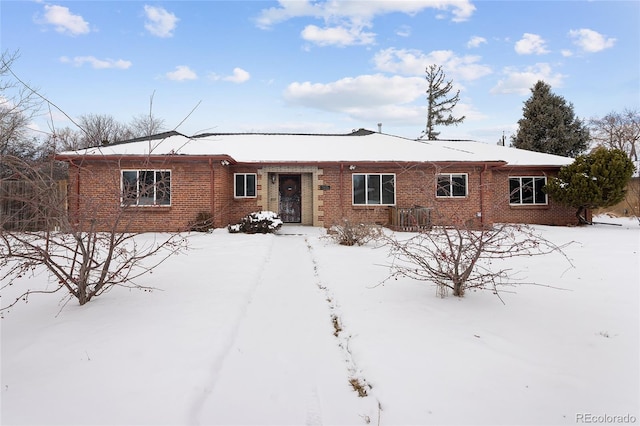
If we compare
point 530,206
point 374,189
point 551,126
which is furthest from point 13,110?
point 551,126

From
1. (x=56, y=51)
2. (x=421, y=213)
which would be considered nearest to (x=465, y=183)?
(x=421, y=213)

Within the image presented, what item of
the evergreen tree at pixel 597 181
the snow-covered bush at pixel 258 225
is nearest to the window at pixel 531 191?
the evergreen tree at pixel 597 181

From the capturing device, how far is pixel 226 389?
252 centimetres

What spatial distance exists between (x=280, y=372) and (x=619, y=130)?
4777 cm

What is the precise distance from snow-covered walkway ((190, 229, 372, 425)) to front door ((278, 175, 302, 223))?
33.2 feet

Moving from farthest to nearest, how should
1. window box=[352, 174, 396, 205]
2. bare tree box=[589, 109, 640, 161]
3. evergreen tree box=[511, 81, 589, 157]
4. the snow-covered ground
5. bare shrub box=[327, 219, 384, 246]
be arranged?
bare tree box=[589, 109, 640, 161], evergreen tree box=[511, 81, 589, 157], window box=[352, 174, 396, 205], bare shrub box=[327, 219, 384, 246], the snow-covered ground

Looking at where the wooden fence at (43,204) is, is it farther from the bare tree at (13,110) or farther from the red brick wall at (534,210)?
the red brick wall at (534,210)

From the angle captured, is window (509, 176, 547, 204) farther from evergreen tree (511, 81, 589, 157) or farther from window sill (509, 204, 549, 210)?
evergreen tree (511, 81, 589, 157)

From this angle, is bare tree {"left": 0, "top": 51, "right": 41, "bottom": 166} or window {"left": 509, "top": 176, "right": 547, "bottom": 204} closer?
bare tree {"left": 0, "top": 51, "right": 41, "bottom": 166}

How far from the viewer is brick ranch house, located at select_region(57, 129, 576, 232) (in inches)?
486

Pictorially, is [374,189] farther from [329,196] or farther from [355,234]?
[355,234]

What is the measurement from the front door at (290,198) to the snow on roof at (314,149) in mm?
1158

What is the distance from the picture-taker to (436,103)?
3403cm

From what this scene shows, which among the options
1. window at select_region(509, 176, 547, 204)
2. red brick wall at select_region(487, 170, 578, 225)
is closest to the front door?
red brick wall at select_region(487, 170, 578, 225)
